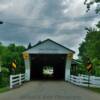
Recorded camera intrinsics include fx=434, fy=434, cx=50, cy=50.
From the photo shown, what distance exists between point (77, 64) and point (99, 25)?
79.6 ft

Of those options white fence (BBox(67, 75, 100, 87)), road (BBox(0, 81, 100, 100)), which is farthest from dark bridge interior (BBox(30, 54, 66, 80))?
road (BBox(0, 81, 100, 100))

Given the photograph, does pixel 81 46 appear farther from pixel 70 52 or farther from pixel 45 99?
pixel 45 99

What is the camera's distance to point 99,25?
36156mm

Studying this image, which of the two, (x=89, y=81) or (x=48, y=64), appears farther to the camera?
(x=48, y=64)

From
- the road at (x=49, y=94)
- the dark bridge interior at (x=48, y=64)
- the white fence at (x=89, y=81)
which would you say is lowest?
the road at (x=49, y=94)

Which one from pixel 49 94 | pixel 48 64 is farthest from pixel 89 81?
pixel 48 64

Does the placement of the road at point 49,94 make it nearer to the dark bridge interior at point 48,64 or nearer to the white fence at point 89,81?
the white fence at point 89,81

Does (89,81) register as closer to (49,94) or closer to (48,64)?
(49,94)

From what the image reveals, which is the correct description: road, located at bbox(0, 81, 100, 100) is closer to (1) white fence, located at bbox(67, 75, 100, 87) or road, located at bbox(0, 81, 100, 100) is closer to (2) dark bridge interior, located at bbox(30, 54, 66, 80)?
(1) white fence, located at bbox(67, 75, 100, 87)

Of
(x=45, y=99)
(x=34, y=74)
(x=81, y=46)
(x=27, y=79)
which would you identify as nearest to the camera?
(x=45, y=99)

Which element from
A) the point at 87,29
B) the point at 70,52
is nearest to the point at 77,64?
the point at 70,52

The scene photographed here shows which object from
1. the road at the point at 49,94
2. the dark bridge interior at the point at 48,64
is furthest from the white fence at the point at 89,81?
the dark bridge interior at the point at 48,64

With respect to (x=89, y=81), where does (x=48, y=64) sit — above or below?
above

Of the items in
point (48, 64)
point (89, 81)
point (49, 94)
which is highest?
point (48, 64)
